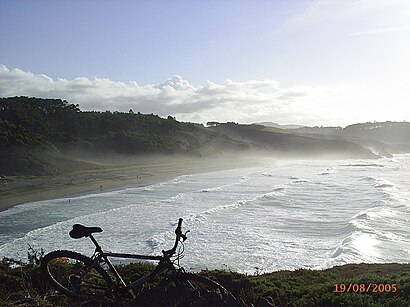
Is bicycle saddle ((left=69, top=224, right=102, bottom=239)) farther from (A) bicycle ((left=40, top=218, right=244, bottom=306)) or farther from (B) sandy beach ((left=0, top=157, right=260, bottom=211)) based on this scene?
(B) sandy beach ((left=0, top=157, right=260, bottom=211))

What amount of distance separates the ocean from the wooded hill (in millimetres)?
18544

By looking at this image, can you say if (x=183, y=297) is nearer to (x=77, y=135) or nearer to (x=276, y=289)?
(x=276, y=289)

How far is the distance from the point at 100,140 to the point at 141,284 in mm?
65244

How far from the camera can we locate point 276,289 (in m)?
7.32

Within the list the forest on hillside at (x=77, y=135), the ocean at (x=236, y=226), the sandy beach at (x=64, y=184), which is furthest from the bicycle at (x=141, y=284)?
the forest on hillside at (x=77, y=135)

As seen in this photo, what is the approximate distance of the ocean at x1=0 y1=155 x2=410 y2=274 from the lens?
1338 centimetres

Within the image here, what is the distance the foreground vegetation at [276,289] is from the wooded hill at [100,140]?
111 feet

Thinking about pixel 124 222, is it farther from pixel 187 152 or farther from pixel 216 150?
pixel 216 150

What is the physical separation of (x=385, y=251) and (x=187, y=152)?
6491 centimetres

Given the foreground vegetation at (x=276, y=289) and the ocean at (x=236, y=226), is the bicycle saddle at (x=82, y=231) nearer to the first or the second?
the foreground vegetation at (x=276, y=289)

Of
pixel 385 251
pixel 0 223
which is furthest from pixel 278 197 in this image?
pixel 0 223

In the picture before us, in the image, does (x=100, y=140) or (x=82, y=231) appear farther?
(x=100, y=140)

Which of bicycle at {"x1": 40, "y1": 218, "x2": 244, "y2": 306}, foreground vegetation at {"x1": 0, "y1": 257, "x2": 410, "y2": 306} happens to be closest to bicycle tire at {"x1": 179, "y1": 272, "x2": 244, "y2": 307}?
bicycle at {"x1": 40, "y1": 218, "x2": 244, "y2": 306}

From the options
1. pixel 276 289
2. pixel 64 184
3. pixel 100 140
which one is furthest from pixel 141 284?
pixel 100 140
